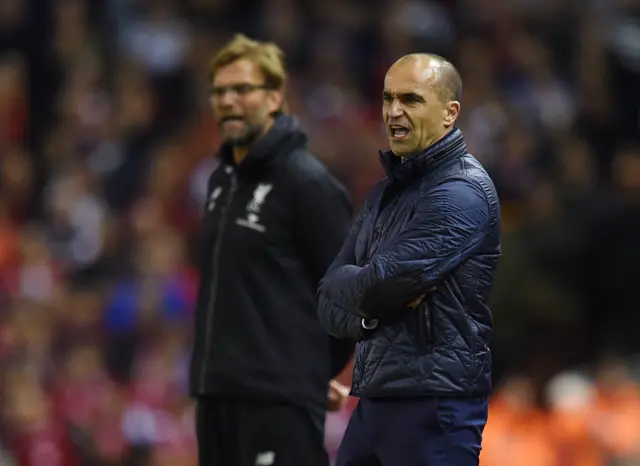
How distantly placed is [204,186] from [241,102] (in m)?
5.42

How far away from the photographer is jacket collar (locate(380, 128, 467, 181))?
4.57 metres

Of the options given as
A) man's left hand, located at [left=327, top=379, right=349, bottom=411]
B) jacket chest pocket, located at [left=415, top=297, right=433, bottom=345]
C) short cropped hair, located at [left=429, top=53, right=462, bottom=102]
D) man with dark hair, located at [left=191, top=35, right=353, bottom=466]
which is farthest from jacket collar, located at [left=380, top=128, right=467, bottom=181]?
man's left hand, located at [left=327, top=379, right=349, bottom=411]

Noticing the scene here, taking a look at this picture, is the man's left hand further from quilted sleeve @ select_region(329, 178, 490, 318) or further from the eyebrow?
the eyebrow

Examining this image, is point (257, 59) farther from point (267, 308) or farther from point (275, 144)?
point (267, 308)

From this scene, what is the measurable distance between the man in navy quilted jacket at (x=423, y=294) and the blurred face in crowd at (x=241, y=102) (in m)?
1.28

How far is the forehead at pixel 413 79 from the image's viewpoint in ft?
→ 14.9

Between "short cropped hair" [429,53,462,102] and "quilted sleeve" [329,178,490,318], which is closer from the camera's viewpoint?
"quilted sleeve" [329,178,490,318]

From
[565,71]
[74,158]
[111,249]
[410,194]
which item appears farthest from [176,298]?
[410,194]

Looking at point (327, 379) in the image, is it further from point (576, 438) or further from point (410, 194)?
point (576, 438)

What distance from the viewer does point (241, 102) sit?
5.86m

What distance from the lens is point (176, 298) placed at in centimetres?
1016

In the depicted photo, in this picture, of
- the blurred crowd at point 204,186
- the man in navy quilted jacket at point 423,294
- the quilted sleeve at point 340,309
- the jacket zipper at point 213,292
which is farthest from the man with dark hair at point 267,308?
the blurred crowd at point 204,186

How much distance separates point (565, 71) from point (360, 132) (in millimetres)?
2100

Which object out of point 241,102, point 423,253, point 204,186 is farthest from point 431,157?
point 204,186
